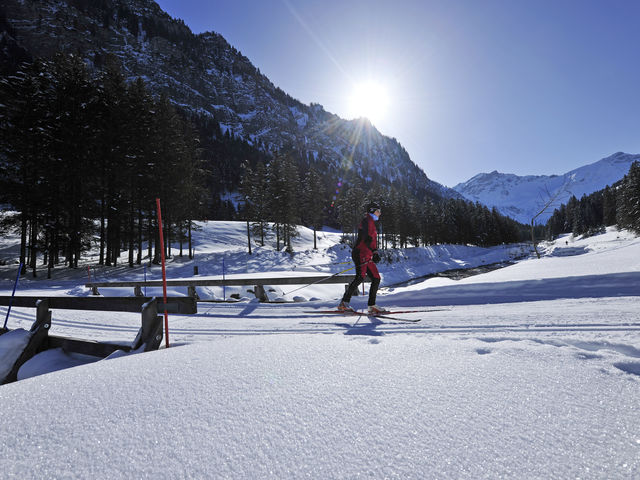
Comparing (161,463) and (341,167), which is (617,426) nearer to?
(161,463)

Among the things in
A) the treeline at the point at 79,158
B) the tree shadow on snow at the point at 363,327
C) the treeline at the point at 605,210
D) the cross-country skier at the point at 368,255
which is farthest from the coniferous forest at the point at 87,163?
the treeline at the point at 605,210

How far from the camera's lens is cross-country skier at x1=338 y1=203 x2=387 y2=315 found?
569 centimetres

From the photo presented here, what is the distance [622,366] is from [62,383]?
4.10 m

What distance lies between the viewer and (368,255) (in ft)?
19.4

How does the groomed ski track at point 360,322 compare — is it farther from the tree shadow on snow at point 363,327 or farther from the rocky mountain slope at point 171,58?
the rocky mountain slope at point 171,58

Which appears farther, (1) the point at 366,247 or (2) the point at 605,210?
(2) the point at 605,210

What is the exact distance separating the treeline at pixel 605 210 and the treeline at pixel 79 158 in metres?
32.5

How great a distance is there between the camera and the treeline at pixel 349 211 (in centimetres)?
3853

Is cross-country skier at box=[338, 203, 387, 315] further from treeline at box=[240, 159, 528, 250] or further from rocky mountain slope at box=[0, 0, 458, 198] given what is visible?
rocky mountain slope at box=[0, 0, 458, 198]

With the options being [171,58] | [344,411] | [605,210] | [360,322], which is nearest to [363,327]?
[360,322]

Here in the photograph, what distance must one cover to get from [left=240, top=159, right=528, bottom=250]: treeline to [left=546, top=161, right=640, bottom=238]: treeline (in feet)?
60.6

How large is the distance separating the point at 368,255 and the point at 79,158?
23146 mm

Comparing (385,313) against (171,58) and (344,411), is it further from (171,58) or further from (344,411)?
(171,58)

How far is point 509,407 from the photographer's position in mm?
1574
